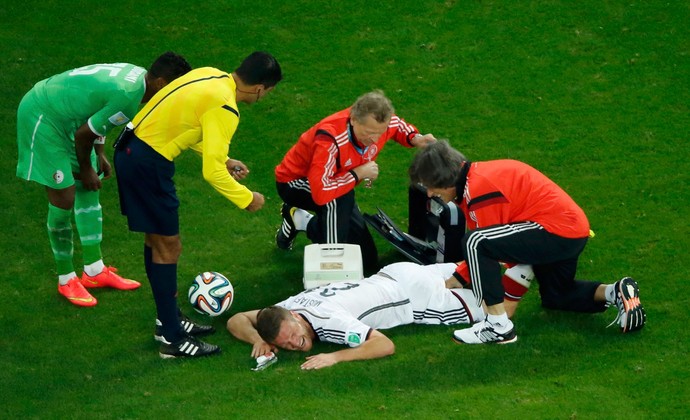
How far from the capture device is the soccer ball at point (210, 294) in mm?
8258

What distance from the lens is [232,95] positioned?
725cm

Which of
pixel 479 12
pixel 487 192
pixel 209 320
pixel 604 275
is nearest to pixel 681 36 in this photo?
pixel 479 12

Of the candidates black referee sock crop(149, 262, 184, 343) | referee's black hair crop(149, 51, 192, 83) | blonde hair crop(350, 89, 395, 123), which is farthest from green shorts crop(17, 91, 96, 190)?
blonde hair crop(350, 89, 395, 123)

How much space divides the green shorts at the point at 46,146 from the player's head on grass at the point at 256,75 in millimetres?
1692

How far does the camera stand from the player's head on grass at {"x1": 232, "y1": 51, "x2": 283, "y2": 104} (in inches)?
286

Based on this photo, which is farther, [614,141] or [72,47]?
[72,47]

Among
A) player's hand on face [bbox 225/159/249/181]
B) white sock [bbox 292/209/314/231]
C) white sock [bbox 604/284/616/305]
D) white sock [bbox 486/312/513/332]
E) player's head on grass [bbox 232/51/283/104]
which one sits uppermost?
player's head on grass [bbox 232/51/283/104]

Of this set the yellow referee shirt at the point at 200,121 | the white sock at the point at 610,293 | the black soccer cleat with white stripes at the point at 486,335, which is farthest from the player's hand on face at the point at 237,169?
the white sock at the point at 610,293

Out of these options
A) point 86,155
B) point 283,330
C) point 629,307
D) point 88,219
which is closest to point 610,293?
point 629,307

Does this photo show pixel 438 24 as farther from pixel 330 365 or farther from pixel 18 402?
pixel 18 402

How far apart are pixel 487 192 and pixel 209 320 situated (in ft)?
8.35

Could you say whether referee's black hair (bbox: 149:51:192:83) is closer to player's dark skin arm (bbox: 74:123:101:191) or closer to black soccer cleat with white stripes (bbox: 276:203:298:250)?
player's dark skin arm (bbox: 74:123:101:191)

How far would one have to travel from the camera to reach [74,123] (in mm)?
8242

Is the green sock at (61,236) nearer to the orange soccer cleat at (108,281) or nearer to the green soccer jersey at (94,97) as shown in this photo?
the orange soccer cleat at (108,281)
